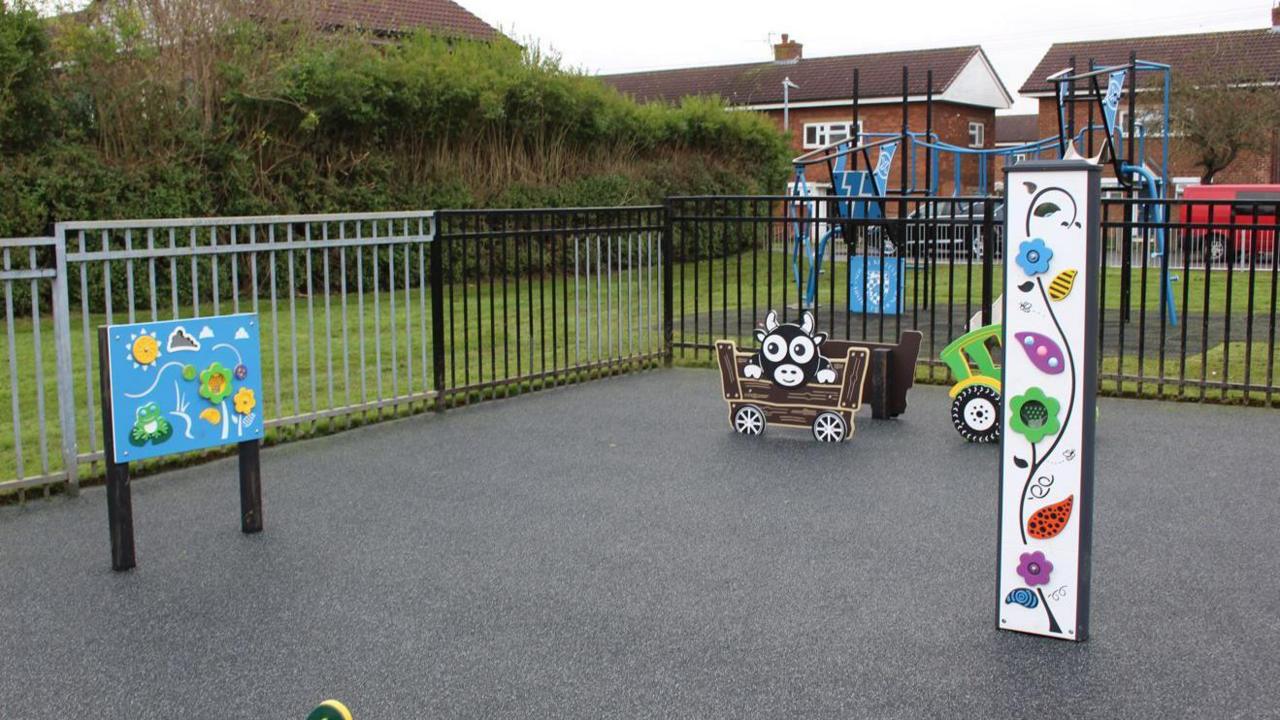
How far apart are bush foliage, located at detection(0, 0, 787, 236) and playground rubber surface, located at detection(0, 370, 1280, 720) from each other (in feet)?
26.5

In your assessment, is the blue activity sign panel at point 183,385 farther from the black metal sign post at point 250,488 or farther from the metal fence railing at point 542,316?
the metal fence railing at point 542,316

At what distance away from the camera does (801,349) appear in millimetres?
7910

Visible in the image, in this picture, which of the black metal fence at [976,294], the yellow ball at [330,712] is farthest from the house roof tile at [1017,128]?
the yellow ball at [330,712]

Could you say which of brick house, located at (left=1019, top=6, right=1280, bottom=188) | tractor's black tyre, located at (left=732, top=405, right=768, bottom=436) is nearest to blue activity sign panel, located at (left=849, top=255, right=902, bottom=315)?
tractor's black tyre, located at (left=732, top=405, right=768, bottom=436)

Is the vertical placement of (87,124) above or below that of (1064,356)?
above

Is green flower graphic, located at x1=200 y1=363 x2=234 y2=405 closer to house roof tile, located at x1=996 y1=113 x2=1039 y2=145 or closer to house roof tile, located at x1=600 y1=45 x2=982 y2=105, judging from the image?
house roof tile, located at x1=600 y1=45 x2=982 y2=105

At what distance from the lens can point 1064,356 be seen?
13.6 feet

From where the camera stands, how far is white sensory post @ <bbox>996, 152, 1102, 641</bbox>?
160 inches

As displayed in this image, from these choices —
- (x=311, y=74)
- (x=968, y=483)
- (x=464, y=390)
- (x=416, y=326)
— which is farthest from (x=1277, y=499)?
(x=311, y=74)

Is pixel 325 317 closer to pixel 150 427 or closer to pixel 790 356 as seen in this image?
pixel 790 356

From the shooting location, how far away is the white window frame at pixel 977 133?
48.0 metres

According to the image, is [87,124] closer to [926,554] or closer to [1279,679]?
[926,554]

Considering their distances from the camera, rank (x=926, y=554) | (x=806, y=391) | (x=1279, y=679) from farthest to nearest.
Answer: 1. (x=806, y=391)
2. (x=926, y=554)
3. (x=1279, y=679)

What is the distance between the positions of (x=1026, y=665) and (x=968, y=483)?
2.61 m
